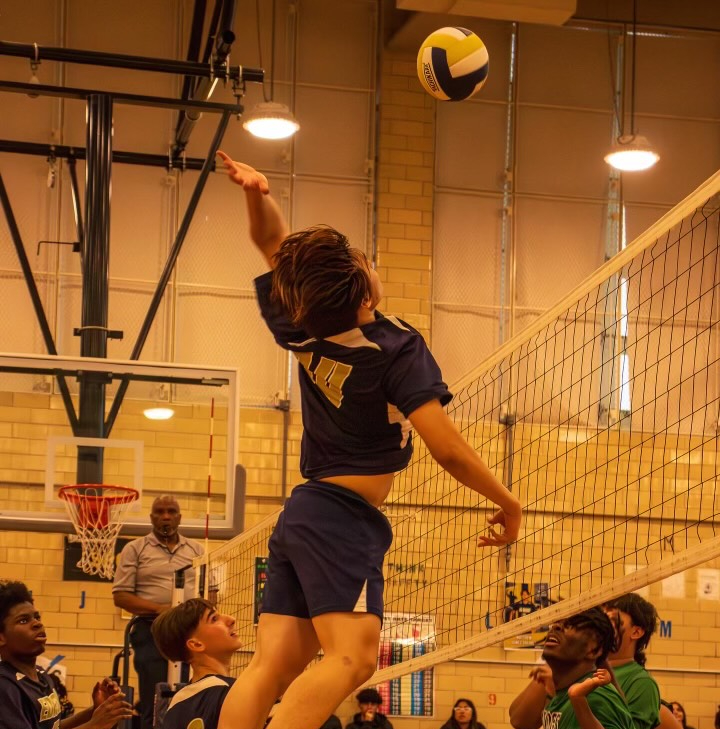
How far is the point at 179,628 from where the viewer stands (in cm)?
604

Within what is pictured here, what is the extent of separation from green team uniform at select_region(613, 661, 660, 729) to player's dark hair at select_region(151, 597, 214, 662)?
198cm

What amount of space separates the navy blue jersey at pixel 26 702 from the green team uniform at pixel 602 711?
2332 mm

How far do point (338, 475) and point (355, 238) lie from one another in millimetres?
14617

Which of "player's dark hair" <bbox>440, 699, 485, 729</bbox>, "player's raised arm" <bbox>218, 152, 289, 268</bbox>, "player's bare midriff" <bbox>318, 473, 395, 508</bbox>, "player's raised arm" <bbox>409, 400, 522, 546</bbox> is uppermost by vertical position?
"player's raised arm" <bbox>218, 152, 289, 268</bbox>

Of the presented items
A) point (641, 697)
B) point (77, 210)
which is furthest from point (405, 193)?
point (641, 697)

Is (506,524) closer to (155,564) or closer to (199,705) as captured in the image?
(199,705)

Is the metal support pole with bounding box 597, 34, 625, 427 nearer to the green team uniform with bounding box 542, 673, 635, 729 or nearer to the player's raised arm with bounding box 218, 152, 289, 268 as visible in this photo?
the green team uniform with bounding box 542, 673, 635, 729

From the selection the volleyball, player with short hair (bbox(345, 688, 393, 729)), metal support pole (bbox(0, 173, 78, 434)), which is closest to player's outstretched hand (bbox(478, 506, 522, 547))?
the volleyball

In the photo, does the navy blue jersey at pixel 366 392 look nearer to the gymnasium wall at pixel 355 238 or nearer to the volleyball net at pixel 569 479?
the volleyball net at pixel 569 479

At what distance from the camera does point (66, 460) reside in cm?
1141

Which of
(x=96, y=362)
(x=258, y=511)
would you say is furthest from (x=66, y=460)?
(x=258, y=511)

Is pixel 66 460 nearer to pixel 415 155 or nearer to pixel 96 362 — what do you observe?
pixel 96 362

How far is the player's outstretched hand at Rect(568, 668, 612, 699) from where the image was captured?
16.6 feet

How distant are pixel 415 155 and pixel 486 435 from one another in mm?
4227
